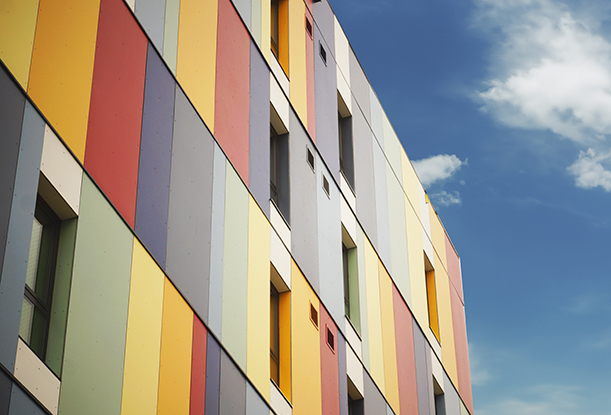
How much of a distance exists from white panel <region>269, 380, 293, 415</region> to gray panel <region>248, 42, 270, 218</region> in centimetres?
320

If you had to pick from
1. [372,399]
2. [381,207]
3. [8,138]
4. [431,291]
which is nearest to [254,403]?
[372,399]

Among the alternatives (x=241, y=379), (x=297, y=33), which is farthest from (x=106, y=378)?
(x=297, y=33)

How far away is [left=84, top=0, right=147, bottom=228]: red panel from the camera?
9203mm

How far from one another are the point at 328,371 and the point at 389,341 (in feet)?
13.5

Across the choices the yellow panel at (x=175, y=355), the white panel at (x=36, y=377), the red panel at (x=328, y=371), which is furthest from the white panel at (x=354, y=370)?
the white panel at (x=36, y=377)

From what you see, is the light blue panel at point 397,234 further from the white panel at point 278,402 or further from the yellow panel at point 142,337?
the yellow panel at point 142,337

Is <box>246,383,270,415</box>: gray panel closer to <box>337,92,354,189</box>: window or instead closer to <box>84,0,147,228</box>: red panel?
<box>84,0,147,228</box>: red panel

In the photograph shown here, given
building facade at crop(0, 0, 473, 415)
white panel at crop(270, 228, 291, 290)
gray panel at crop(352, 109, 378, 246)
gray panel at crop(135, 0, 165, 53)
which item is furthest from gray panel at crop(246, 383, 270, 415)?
gray panel at crop(352, 109, 378, 246)

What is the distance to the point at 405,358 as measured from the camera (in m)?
19.6

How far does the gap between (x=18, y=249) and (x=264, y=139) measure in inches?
283

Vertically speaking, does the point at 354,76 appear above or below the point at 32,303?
above

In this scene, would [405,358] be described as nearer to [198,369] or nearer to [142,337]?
[198,369]

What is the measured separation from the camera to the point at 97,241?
8852 millimetres

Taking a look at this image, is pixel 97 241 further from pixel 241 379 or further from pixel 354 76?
pixel 354 76
